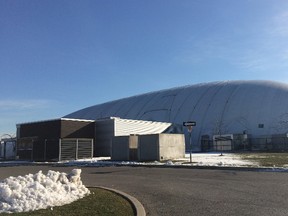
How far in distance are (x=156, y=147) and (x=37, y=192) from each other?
75.9ft

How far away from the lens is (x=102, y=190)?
1204cm

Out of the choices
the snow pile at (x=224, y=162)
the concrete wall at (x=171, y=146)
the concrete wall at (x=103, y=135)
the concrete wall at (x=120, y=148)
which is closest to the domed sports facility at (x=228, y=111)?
the concrete wall at (x=103, y=135)

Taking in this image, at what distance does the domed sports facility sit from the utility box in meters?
22.7

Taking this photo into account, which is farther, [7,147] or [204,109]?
[204,109]

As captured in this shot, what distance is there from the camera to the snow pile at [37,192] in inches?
340

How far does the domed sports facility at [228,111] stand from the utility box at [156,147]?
22691 mm

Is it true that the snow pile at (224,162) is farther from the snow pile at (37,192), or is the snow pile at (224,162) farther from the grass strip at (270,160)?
the snow pile at (37,192)

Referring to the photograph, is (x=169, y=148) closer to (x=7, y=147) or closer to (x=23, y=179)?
(x=23, y=179)

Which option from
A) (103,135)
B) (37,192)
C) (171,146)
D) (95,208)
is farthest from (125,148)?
(95,208)

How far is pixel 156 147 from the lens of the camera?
3203 cm

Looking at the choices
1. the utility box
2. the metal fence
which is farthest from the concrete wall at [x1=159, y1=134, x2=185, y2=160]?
the metal fence

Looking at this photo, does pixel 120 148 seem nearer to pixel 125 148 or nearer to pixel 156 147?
pixel 125 148

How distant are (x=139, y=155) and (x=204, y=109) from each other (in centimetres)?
3430

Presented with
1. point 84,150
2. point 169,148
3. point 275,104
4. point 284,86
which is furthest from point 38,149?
point 284,86
